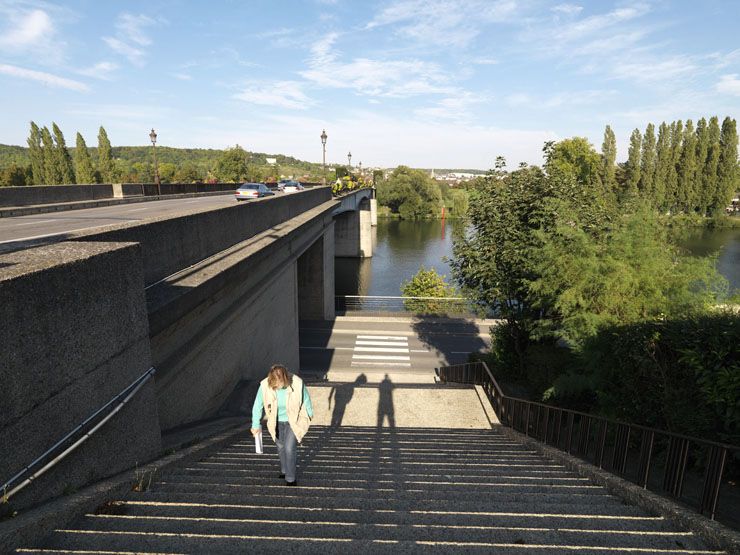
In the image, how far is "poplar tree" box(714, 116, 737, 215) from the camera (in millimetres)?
64000

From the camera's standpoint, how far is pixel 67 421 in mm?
3480

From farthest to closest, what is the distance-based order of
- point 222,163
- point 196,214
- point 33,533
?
point 222,163
point 196,214
point 33,533

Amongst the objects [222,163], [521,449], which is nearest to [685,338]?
[521,449]

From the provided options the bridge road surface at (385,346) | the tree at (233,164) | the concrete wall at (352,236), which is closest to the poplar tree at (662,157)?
the concrete wall at (352,236)

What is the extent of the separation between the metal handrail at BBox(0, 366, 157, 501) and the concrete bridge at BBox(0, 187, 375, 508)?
0.05 metres

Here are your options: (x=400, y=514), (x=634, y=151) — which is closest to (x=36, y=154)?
(x=400, y=514)

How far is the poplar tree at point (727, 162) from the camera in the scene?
64000mm

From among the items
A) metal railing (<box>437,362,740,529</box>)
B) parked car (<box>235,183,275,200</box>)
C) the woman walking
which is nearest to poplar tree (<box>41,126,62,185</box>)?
parked car (<box>235,183,275,200</box>)

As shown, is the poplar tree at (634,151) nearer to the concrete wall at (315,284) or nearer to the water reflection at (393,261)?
the water reflection at (393,261)

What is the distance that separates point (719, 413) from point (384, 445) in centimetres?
423

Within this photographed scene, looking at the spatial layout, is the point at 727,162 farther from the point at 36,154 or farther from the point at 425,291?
the point at 36,154

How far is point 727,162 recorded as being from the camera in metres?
65.1

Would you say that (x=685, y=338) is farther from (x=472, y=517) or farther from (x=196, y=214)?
(x=196, y=214)

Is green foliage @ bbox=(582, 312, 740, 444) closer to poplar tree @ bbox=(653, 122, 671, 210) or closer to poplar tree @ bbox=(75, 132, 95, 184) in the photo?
poplar tree @ bbox=(653, 122, 671, 210)
